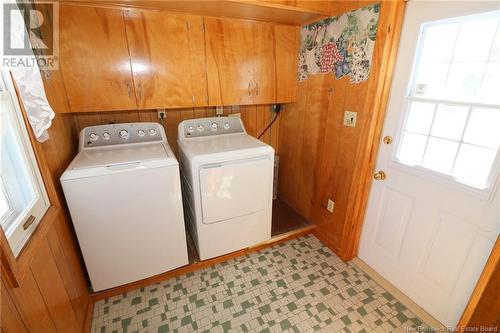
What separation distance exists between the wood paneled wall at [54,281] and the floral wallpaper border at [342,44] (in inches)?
77.0

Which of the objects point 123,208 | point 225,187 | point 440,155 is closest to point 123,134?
point 123,208

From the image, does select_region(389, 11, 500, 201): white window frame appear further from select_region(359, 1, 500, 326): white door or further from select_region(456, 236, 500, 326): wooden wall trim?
select_region(456, 236, 500, 326): wooden wall trim

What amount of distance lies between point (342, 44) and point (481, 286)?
66.2 inches

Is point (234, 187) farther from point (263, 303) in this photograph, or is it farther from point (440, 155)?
point (440, 155)

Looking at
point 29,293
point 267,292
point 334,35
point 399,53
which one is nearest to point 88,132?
point 29,293

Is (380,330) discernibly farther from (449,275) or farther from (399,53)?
(399,53)

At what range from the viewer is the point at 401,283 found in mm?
1704

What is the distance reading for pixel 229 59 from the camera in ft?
6.37

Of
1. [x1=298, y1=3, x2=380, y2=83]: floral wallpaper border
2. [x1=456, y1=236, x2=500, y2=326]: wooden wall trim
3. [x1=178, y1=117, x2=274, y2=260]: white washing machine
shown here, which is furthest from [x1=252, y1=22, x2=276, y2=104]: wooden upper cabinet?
[x1=456, y1=236, x2=500, y2=326]: wooden wall trim

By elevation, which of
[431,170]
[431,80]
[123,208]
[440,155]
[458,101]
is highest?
[431,80]

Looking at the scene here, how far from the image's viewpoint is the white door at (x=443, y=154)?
117 cm

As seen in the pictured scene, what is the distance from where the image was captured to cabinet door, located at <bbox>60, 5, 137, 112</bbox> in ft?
4.90

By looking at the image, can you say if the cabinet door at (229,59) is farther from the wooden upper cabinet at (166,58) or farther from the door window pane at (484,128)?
the door window pane at (484,128)

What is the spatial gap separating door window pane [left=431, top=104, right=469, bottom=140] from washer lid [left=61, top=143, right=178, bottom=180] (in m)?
1.61
